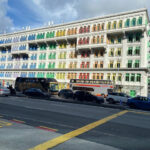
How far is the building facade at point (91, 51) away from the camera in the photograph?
38.8 metres

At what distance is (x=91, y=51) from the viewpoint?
1775 inches

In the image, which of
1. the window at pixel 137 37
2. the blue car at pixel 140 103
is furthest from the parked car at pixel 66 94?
the window at pixel 137 37

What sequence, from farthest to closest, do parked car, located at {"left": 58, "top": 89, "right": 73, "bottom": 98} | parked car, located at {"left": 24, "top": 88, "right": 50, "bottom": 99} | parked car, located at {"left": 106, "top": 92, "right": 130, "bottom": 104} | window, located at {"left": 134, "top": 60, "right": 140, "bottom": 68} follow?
window, located at {"left": 134, "top": 60, "right": 140, "bottom": 68}
parked car, located at {"left": 58, "top": 89, "right": 73, "bottom": 98}
parked car, located at {"left": 24, "top": 88, "right": 50, "bottom": 99}
parked car, located at {"left": 106, "top": 92, "right": 130, "bottom": 104}

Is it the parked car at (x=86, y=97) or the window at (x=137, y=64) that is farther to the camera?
the window at (x=137, y=64)

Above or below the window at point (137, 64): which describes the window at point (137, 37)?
above

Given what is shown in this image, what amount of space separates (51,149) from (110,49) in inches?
1555

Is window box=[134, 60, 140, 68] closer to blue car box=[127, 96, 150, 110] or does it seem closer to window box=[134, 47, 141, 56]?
window box=[134, 47, 141, 56]

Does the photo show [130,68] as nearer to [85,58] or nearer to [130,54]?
[130,54]

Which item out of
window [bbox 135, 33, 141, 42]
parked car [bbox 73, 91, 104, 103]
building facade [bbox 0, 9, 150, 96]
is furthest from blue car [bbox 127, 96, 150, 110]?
window [bbox 135, 33, 141, 42]

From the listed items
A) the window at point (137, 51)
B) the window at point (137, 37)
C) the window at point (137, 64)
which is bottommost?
the window at point (137, 64)

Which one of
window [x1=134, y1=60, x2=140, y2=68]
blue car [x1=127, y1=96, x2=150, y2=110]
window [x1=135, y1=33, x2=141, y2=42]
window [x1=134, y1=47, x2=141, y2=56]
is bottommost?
blue car [x1=127, y1=96, x2=150, y2=110]

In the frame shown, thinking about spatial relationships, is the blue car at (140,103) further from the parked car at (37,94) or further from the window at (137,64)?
the window at (137,64)

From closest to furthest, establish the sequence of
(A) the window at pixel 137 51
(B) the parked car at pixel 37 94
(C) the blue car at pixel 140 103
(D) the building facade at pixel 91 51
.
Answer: (C) the blue car at pixel 140 103 → (B) the parked car at pixel 37 94 → (D) the building facade at pixel 91 51 → (A) the window at pixel 137 51

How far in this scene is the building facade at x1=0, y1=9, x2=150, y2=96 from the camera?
38.8m
